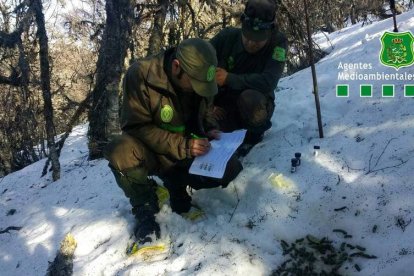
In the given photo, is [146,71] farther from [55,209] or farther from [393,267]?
[55,209]

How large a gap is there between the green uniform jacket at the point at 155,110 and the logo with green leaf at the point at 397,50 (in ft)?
7.15

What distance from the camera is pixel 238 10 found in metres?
5.71

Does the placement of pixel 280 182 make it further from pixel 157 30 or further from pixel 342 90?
pixel 157 30

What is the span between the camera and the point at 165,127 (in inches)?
106

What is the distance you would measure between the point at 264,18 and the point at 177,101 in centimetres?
97

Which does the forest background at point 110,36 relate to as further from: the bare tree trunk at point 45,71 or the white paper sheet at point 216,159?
the white paper sheet at point 216,159

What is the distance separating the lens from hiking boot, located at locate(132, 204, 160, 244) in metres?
2.83

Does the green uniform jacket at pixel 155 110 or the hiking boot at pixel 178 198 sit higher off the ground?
the green uniform jacket at pixel 155 110

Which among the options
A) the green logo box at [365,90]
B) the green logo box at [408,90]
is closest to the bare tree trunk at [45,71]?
the green logo box at [365,90]

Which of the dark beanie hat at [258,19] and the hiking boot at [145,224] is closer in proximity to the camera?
the hiking boot at [145,224]

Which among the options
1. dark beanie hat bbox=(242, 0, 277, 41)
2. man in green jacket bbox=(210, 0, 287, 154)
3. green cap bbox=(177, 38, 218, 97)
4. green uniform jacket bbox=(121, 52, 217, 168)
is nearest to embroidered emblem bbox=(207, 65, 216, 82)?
green cap bbox=(177, 38, 218, 97)

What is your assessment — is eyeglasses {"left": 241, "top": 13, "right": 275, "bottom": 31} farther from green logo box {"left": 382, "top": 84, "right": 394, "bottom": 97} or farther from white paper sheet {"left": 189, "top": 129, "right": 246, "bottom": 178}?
green logo box {"left": 382, "top": 84, "right": 394, "bottom": 97}

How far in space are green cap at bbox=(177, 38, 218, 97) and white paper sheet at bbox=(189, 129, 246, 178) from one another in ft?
1.40

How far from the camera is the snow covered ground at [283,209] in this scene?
7.89 ft
